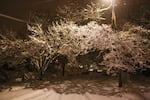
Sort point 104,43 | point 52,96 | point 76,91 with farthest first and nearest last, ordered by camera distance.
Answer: point 104,43
point 76,91
point 52,96

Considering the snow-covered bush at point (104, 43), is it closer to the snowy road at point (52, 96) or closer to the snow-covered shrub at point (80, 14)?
the snow-covered shrub at point (80, 14)

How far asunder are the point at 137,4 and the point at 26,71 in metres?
8.80

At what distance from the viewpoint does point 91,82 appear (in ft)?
35.7

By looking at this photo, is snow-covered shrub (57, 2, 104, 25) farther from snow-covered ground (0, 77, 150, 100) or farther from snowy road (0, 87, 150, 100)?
snowy road (0, 87, 150, 100)

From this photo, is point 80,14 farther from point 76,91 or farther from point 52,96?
point 52,96

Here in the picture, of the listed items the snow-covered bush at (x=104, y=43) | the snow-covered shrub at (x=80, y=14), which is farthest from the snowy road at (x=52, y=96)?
the snow-covered shrub at (x=80, y=14)

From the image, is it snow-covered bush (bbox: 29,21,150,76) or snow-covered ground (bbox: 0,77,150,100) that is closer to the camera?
snow-covered ground (bbox: 0,77,150,100)

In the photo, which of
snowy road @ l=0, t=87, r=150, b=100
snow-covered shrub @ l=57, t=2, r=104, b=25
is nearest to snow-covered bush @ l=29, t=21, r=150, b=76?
snow-covered shrub @ l=57, t=2, r=104, b=25

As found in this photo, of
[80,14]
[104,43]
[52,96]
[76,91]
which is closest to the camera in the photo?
[52,96]

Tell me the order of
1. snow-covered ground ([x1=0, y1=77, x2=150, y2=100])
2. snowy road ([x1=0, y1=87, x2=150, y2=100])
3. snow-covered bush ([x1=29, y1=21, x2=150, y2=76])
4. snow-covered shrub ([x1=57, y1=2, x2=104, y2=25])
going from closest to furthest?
snowy road ([x1=0, y1=87, x2=150, y2=100])
snow-covered ground ([x1=0, y1=77, x2=150, y2=100])
snow-covered bush ([x1=29, y1=21, x2=150, y2=76])
snow-covered shrub ([x1=57, y1=2, x2=104, y2=25])

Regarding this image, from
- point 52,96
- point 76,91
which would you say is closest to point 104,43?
point 76,91

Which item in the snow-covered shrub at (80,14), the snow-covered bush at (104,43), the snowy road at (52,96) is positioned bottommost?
the snowy road at (52,96)

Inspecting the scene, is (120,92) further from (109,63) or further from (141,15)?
(141,15)

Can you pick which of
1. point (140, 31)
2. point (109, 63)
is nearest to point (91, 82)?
point (109, 63)
